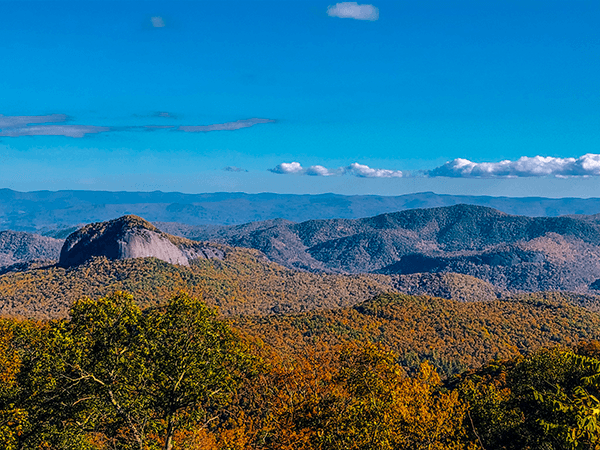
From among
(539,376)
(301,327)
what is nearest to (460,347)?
(301,327)

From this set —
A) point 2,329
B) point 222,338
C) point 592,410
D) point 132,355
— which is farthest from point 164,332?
point 2,329

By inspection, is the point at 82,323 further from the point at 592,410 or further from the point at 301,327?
the point at 301,327

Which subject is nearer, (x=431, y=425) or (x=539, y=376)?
(x=431, y=425)

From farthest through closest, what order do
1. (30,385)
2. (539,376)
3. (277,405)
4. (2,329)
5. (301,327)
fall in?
1. (301,327)
2. (539,376)
3. (2,329)
4. (277,405)
5. (30,385)

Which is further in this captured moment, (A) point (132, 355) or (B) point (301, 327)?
(B) point (301, 327)

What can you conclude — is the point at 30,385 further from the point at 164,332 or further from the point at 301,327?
the point at 301,327

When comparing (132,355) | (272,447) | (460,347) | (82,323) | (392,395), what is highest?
(82,323)

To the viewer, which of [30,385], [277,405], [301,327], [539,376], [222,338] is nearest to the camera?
[30,385]

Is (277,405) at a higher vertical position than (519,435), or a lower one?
higher

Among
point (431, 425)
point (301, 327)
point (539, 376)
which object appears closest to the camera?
point (431, 425)
